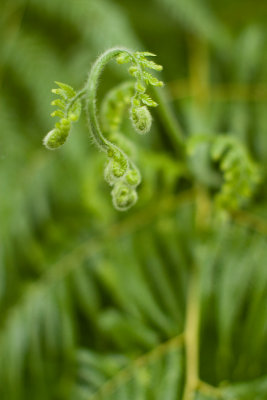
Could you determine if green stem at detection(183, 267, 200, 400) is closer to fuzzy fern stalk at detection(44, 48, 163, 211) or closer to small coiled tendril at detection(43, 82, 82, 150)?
fuzzy fern stalk at detection(44, 48, 163, 211)

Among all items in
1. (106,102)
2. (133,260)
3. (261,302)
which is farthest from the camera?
(133,260)

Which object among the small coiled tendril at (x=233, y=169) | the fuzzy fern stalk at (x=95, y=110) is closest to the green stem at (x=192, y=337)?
the small coiled tendril at (x=233, y=169)

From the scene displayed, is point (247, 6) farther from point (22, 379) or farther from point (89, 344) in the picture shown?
point (22, 379)

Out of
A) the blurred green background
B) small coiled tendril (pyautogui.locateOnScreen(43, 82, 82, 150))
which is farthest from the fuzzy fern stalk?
the blurred green background

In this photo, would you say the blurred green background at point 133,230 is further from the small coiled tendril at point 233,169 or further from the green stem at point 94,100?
the green stem at point 94,100

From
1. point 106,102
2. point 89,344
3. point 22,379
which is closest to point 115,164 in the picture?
point 106,102
